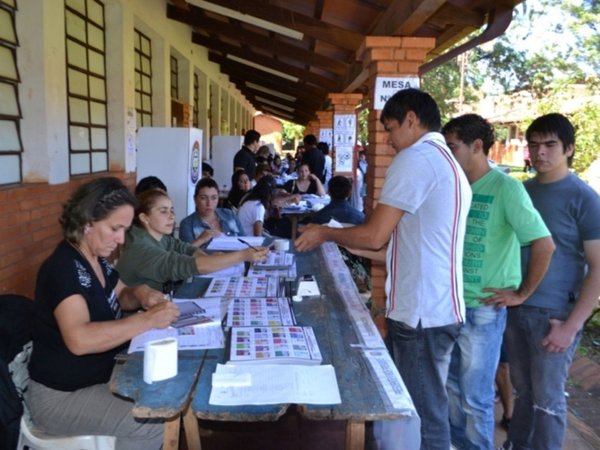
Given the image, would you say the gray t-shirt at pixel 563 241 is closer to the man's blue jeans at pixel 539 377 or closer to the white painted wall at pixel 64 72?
the man's blue jeans at pixel 539 377

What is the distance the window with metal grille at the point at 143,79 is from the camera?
620 cm

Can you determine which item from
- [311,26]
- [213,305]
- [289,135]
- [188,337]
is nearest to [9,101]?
[213,305]

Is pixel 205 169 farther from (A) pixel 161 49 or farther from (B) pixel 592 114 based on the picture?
(B) pixel 592 114

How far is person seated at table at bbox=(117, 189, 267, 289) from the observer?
2.52 m

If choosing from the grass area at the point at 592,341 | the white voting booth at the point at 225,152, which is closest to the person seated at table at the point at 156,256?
the grass area at the point at 592,341

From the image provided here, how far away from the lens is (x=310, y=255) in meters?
3.23

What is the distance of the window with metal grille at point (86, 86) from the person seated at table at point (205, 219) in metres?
1.20

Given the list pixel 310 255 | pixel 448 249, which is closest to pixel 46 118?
pixel 310 255

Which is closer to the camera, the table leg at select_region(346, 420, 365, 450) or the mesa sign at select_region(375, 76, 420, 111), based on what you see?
the table leg at select_region(346, 420, 365, 450)

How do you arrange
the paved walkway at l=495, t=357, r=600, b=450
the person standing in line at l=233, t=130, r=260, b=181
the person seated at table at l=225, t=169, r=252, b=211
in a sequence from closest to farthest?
the paved walkway at l=495, t=357, r=600, b=450, the person seated at table at l=225, t=169, r=252, b=211, the person standing in line at l=233, t=130, r=260, b=181

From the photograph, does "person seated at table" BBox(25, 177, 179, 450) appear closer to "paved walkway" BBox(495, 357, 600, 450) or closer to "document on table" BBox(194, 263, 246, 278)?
"document on table" BBox(194, 263, 246, 278)

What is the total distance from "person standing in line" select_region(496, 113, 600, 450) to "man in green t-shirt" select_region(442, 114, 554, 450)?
0.12 meters

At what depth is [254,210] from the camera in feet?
16.1

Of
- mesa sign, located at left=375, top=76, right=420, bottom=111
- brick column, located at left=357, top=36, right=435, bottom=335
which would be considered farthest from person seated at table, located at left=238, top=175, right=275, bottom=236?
mesa sign, located at left=375, top=76, right=420, bottom=111
